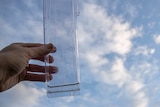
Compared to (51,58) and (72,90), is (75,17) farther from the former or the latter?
(72,90)

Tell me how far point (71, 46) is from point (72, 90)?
24.1 inches

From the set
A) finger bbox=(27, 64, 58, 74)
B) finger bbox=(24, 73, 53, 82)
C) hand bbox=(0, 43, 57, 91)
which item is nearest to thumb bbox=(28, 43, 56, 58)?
hand bbox=(0, 43, 57, 91)

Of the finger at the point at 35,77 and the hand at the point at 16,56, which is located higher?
the hand at the point at 16,56

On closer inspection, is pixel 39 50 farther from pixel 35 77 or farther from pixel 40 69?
pixel 35 77

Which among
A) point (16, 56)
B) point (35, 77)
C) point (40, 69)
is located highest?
point (16, 56)

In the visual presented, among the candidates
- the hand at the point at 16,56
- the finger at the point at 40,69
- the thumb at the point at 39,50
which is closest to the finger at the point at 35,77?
the finger at the point at 40,69

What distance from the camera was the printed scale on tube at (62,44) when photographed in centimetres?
382

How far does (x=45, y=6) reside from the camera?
13.0 feet

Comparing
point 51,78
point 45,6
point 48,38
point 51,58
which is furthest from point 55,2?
point 51,78

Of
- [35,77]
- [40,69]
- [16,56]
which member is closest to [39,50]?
[16,56]

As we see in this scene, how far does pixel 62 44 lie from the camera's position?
396cm

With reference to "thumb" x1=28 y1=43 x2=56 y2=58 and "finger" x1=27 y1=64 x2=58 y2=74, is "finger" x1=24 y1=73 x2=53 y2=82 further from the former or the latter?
"thumb" x1=28 y1=43 x2=56 y2=58

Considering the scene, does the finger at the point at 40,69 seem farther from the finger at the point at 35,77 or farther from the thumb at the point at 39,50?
the thumb at the point at 39,50

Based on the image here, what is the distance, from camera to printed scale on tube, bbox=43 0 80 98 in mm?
3820
